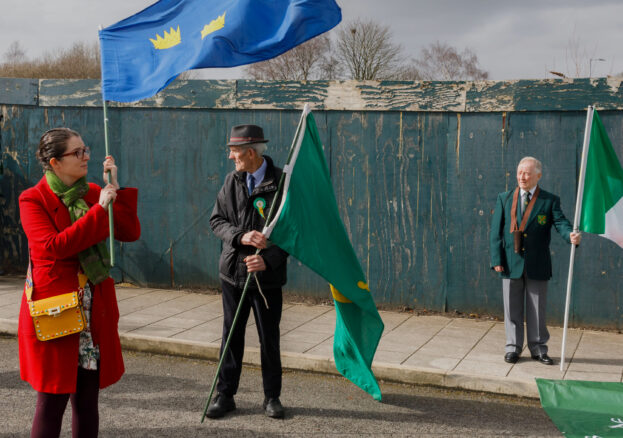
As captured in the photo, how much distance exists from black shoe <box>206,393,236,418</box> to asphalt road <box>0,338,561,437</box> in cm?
5

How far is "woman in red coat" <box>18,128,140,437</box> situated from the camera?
11.2 feet

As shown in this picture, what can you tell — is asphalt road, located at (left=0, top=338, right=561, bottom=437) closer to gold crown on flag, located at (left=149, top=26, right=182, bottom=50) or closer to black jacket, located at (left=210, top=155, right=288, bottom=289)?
black jacket, located at (left=210, top=155, right=288, bottom=289)

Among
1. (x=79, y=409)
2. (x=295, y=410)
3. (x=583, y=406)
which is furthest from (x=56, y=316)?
(x=583, y=406)

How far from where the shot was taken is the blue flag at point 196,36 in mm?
4238

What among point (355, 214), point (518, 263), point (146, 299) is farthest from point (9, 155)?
point (518, 263)

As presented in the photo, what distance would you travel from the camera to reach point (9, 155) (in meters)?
9.70

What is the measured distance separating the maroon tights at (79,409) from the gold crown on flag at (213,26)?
7.24ft

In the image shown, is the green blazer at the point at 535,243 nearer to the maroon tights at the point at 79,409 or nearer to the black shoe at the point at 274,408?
the black shoe at the point at 274,408

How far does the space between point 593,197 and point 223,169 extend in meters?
4.57

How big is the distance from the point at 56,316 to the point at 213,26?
2.09m

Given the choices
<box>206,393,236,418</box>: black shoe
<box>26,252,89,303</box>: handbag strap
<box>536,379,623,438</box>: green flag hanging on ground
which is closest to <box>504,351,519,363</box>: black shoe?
<box>536,379,623,438</box>: green flag hanging on ground

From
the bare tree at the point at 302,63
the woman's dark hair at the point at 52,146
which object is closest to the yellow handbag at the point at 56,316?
the woman's dark hair at the point at 52,146

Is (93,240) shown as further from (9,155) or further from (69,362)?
(9,155)

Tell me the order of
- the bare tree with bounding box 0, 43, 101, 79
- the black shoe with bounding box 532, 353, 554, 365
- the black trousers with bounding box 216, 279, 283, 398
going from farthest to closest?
the bare tree with bounding box 0, 43, 101, 79 < the black shoe with bounding box 532, 353, 554, 365 < the black trousers with bounding box 216, 279, 283, 398
